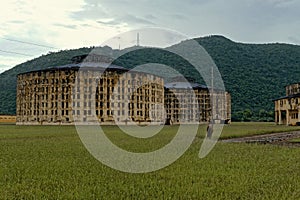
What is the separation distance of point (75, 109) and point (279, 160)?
78665 millimetres

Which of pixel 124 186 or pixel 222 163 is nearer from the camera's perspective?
pixel 124 186

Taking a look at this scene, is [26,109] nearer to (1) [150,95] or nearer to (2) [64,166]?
(1) [150,95]

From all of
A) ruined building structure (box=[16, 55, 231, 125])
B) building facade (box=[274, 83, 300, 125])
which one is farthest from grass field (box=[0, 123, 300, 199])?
building facade (box=[274, 83, 300, 125])

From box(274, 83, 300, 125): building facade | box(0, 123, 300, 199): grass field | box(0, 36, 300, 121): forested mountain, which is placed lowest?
box(0, 123, 300, 199): grass field

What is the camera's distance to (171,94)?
427 feet

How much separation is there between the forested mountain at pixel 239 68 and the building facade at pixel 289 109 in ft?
116

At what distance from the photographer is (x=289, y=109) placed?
97250mm

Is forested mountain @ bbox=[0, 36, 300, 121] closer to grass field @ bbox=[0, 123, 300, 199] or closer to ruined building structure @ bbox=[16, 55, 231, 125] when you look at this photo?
ruined building structure @ bbox=[16, 55, 231, 125]

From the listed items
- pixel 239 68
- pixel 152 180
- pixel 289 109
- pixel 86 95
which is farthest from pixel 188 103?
pixel 152 180

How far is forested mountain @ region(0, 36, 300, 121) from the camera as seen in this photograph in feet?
501

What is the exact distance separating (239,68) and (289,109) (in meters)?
78.2

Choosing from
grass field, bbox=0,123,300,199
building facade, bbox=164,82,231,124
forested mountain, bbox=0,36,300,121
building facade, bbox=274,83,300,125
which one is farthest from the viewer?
forested mountain, bbox=0,36,300,121

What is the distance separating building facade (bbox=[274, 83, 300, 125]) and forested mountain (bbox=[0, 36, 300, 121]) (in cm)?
3521

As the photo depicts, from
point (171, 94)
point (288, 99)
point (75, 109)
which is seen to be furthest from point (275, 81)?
point (75, 109)
